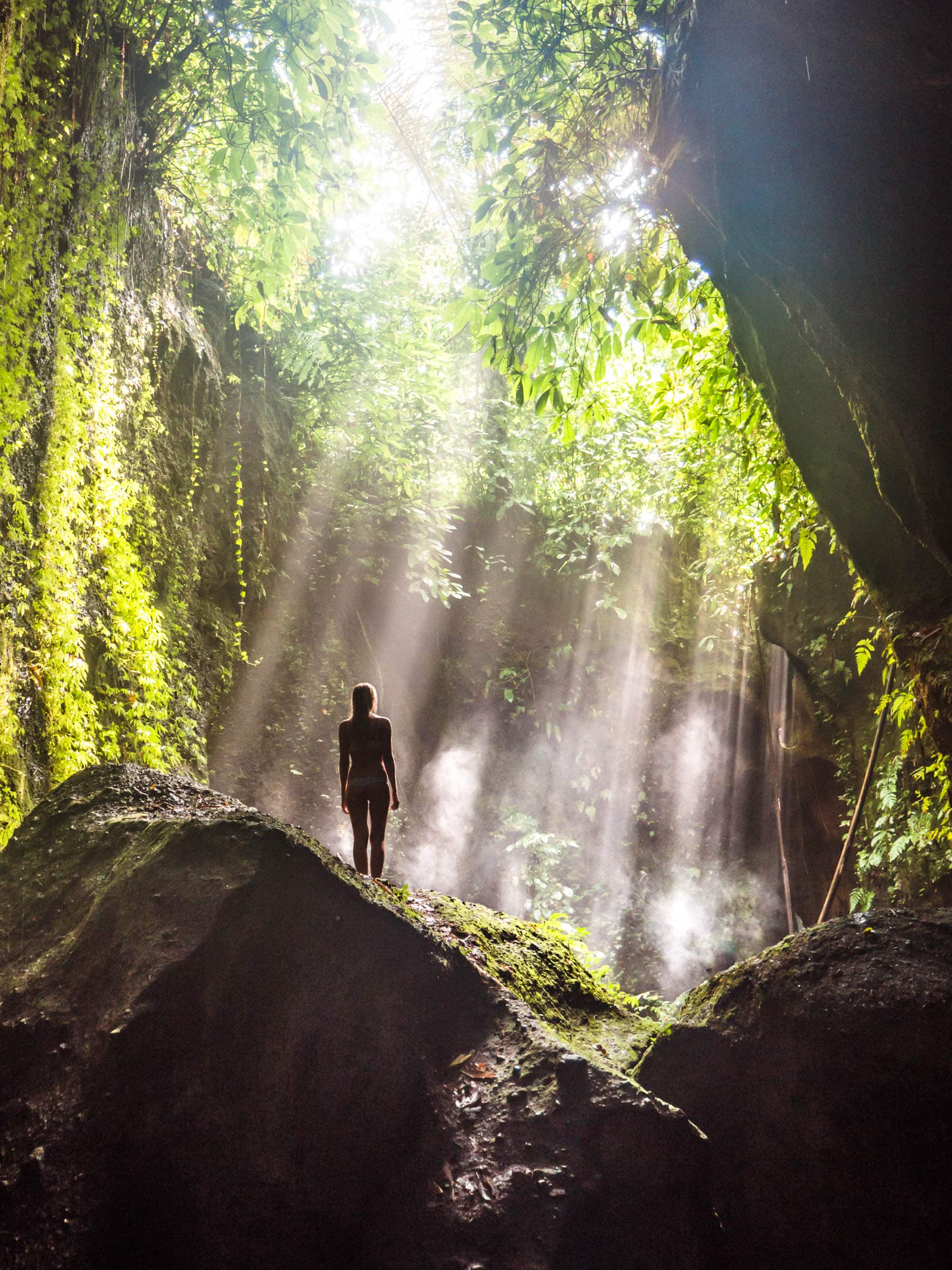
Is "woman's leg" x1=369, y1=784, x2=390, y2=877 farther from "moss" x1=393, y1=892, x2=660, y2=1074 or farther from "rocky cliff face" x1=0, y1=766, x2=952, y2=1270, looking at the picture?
"rocky cliff face" x1=0, y1=766, x2=952, y2=1270

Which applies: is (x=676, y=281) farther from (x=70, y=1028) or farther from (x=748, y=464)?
(x=70, y=1028)

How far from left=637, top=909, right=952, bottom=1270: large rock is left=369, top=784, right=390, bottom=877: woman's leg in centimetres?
287

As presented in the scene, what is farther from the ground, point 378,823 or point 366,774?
point 366,774

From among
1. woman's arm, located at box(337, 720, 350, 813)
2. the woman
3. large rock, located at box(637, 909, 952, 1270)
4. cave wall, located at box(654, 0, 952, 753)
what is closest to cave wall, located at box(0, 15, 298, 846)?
woman's arm, located at box(337, 720, 350, 813)

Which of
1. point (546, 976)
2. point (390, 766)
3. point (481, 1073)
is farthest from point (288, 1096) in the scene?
point (390, 766)

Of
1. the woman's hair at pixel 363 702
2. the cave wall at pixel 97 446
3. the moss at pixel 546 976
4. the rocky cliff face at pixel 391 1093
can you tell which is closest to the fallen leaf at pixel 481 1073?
the rocky cliff face at pixel 391 1093

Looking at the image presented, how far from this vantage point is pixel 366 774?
17.4 feet

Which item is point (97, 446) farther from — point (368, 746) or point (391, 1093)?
point (391, 1093)

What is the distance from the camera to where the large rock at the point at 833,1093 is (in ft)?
7.14

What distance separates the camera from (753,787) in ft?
35.9

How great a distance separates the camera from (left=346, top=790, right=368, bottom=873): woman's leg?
5297 millimetres

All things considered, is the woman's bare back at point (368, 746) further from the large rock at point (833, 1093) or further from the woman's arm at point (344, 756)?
the large rock at point (833, 1093)

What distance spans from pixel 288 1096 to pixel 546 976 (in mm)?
1628

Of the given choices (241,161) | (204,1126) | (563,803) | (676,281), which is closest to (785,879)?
(563,803)
